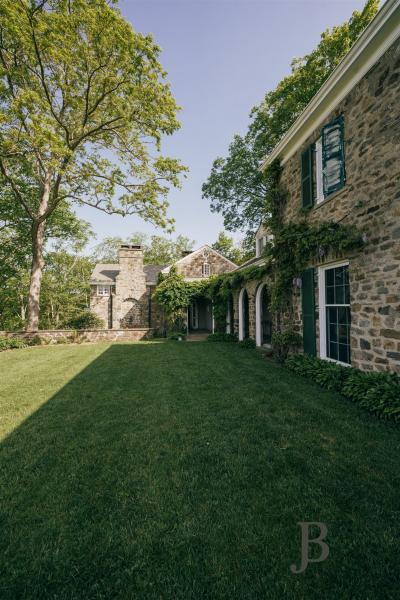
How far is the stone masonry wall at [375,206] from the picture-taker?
430 cm

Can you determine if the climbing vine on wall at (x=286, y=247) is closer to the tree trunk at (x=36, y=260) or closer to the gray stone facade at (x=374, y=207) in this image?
the gray stone facade at (x=374, y=207)

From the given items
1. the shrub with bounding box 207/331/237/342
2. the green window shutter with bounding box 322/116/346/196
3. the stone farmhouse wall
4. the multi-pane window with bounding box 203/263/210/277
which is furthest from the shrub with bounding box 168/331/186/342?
the green window shutter with bounding box 322/116/346/196

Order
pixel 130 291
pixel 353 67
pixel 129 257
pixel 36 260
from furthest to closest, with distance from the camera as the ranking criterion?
pixel 130 291, pixel 129 257, pixel 36 260, pixel 353 67

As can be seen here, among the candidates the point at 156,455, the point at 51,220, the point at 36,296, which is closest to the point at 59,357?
the point at 36,296

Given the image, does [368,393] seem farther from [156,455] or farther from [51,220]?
[51,220]

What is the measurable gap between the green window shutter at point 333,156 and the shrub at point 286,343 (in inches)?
153

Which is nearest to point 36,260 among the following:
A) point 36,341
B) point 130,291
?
point 36,341

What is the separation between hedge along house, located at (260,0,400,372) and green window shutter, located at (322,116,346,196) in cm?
2

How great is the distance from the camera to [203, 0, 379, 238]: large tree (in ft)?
40.7

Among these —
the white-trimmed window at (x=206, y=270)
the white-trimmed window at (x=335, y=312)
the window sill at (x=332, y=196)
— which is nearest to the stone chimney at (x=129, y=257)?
the white-trimmed window at (x=206, y=270)

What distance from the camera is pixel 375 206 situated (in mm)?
4684

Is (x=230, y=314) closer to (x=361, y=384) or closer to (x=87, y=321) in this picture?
(x=361, y=384)

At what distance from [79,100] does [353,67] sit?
35.8 feet

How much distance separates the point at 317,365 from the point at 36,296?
14.4 meters
